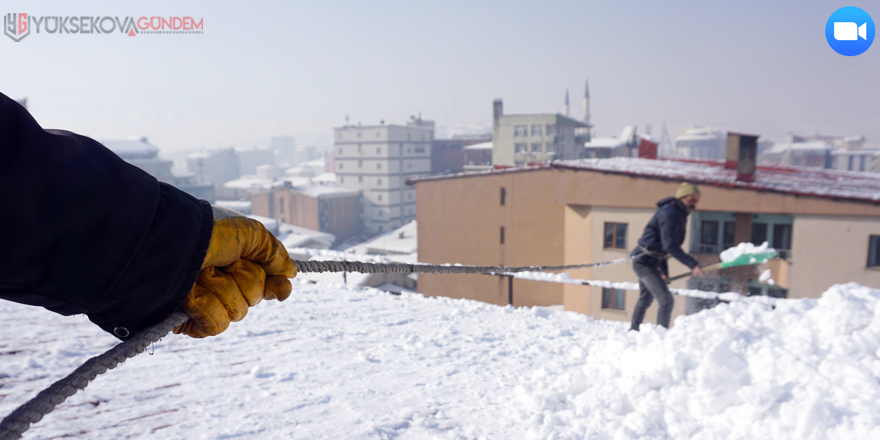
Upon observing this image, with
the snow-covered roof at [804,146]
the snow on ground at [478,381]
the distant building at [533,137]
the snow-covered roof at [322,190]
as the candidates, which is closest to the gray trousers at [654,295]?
the snow on ground at [478,381]

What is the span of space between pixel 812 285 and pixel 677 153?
3765 inches

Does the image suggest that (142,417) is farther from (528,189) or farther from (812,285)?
(528,189)

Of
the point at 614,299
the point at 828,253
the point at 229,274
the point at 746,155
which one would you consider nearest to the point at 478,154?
the point at 746,155

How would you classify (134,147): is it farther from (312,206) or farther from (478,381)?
(478,381)

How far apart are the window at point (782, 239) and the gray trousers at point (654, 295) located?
14114 mm

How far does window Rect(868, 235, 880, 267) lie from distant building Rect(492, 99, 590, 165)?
121 feet

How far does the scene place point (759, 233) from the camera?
55.4ft

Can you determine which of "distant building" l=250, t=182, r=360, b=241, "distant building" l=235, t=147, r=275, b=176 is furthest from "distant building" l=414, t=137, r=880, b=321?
"distant building" l=235, t=147, r=275, b=176

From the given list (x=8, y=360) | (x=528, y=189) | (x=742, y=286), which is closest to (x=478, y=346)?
(x=8, y=360)

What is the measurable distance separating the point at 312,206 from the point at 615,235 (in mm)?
43341

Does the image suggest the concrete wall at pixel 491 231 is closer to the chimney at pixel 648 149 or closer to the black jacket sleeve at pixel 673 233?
the chimney at pixel 648 149

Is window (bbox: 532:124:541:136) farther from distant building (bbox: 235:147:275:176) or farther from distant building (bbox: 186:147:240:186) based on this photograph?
distant building (bbox: 235:147:275:176)

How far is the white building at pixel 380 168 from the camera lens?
63.5 m

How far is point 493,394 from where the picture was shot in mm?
3473
